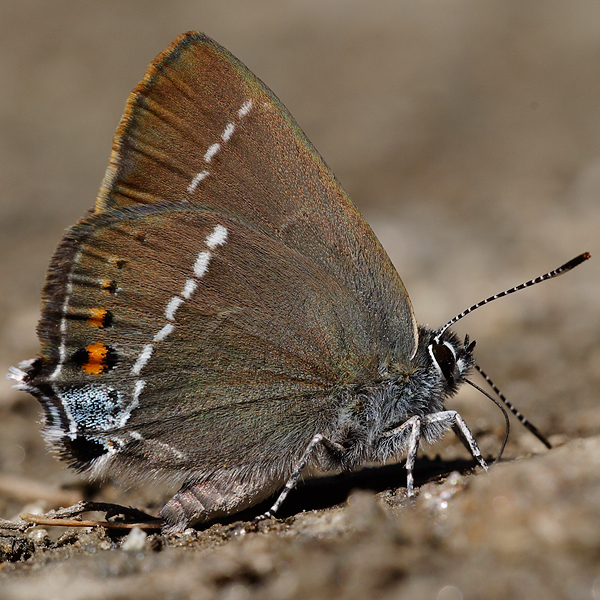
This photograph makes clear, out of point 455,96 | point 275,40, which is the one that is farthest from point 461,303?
point 275,40

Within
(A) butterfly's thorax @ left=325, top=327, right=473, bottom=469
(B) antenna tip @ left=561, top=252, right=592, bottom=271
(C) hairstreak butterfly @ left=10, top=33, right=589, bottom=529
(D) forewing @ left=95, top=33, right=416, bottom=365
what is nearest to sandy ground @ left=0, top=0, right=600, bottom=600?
(A) butterfly's thorax @ left=325, top=327, right=473, bottom=469

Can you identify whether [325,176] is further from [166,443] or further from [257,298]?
[166,443]

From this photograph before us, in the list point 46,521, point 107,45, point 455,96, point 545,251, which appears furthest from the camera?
point 107,45

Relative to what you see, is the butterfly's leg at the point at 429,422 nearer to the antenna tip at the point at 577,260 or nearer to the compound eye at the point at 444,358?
the compound eye at the point at 444,358

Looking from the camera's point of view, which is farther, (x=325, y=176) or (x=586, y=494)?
(x=325, y=176)

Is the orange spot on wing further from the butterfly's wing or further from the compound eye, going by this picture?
the compound eye

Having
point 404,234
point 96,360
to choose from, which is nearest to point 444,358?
point 96,360
